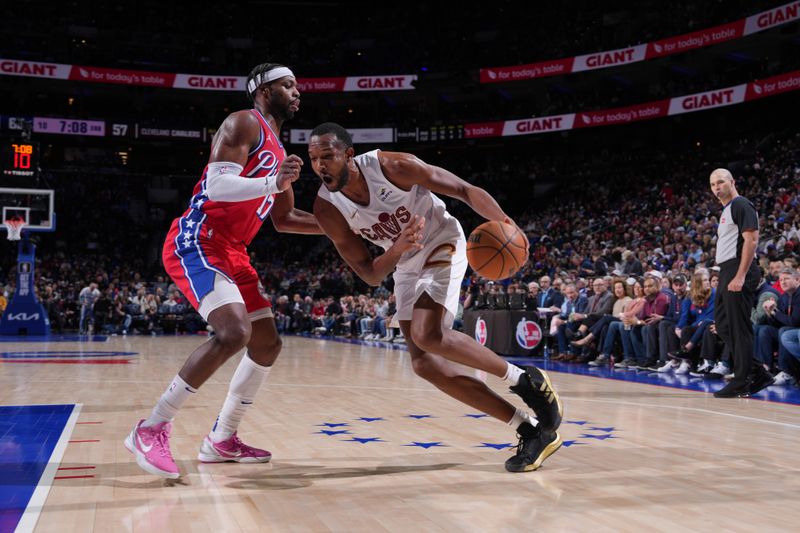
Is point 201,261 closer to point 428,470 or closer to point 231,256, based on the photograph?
point 231,256

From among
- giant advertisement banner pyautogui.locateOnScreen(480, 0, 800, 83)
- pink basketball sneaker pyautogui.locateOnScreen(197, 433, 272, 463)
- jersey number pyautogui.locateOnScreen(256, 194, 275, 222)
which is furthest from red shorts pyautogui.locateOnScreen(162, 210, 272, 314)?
giant advertisement banner pyautogui.locateOnScreen(480, 0, 800, 83)

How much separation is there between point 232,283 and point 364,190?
80cm

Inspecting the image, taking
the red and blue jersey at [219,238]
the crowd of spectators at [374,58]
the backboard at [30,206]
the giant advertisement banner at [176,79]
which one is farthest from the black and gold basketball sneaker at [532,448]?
the giant advertisement banner at [176,79]

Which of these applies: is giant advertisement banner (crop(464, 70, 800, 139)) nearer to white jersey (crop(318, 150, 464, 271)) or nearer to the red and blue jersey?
white jersey (crop(318, 150, 464, 271))

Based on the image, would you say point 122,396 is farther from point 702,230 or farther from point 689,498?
point 702,230

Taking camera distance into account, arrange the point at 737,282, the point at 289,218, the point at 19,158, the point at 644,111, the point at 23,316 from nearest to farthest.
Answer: the point at 289,218
the point at 737,282
the point at 19,158
the point at 23,316
the point at 644,111

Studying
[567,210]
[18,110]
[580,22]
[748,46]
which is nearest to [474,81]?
[580,22]

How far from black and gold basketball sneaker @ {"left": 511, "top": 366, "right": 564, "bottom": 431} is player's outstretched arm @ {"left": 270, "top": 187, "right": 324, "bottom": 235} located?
4.41 ft

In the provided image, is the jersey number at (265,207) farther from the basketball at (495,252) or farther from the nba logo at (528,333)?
the nba logo at (528,333)

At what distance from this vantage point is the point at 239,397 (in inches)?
151

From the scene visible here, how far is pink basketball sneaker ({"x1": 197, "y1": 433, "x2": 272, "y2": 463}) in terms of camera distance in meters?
3.74

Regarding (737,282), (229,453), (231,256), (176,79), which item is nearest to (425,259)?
(231,256)

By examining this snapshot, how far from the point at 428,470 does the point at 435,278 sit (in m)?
0.94

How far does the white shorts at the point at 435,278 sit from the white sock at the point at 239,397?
0.81 metres
